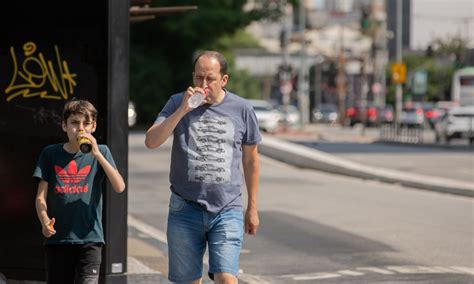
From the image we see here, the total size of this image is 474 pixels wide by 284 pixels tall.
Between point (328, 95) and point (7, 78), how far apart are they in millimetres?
156194

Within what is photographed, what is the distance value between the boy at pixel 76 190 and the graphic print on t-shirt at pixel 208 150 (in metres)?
0.43

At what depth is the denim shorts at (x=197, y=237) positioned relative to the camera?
248 inches

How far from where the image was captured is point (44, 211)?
6.34 m

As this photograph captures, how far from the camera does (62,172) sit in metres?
6.38

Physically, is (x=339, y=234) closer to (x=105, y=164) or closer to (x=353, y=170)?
(x=105, y=164)

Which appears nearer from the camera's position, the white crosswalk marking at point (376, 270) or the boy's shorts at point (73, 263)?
the boy's shorts at point (73, 263)

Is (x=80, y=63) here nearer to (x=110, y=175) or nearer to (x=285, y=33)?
(x=110, y=175)

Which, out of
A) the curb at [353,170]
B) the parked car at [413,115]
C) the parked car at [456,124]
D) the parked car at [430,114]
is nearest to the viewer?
the curb at [353,170]

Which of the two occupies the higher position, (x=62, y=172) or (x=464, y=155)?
(x=62, y=172)

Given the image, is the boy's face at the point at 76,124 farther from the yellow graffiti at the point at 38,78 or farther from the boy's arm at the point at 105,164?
the yellow graffiti at the point at 38,78

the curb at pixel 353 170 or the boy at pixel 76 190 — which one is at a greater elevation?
the boy at pixel 76 190

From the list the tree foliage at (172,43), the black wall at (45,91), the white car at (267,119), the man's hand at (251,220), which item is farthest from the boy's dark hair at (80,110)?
the tree foliage at (172,43)

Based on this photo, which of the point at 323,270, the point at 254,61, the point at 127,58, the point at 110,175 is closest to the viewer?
the point at 110,175

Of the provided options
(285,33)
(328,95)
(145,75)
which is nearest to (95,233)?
(145,75)
